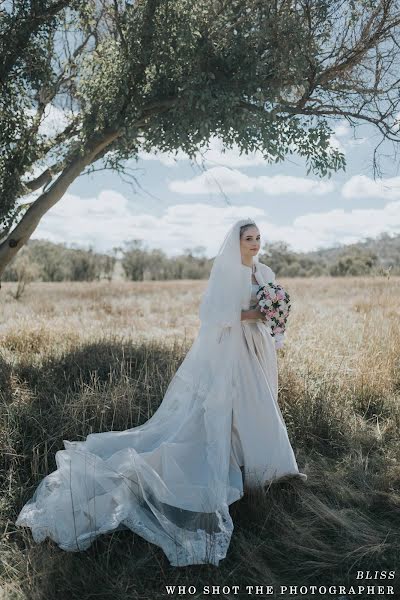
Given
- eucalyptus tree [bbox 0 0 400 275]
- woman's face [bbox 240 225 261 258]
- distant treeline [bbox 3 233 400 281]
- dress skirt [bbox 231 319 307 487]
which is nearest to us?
dress skirt [bbox 231 319 307 487]

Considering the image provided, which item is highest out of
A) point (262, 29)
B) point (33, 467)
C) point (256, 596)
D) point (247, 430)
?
point (262, 29)

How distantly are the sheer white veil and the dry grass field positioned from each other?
161 cm

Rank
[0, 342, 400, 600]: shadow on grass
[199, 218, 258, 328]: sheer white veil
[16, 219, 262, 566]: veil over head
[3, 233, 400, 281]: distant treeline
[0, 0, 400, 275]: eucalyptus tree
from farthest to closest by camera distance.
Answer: [3, 233, 400, 281]: distant treeline < [0, 0, 400, 275]: eucalyptus tree < [199, 218, 258, 328]: sheer white veil < [16, 219, 262, 566]: veil over head < [0, 342, 400, 600]: shadow on grass

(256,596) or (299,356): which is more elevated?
(299,356)

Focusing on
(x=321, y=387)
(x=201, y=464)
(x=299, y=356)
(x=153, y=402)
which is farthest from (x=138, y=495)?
(x=299, y=356)

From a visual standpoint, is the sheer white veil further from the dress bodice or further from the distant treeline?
the distant treeline

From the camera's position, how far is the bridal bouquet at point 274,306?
16.6 ft

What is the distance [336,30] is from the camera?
8.42 m

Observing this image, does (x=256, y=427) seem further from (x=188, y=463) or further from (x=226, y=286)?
(x=226, y=286)

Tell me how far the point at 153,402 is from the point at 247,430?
2.10m

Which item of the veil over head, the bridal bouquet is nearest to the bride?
the veil over head

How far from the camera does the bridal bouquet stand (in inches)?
199

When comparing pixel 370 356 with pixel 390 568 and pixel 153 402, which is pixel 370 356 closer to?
pixel 153 402

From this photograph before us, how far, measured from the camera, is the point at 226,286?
17.0 ft
